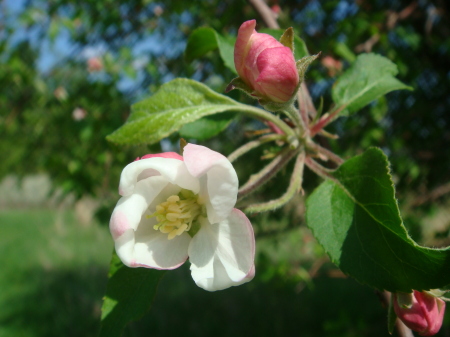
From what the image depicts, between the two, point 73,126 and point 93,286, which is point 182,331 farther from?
point 73,126

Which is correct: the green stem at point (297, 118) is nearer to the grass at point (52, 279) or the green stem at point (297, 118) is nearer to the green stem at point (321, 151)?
the green stem at point (321, 151)

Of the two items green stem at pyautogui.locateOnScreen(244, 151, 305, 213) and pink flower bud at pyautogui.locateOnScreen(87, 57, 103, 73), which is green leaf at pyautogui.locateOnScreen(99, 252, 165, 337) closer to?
green stem at pyautogui.locateOnScreen(244, 151, 305, 213)

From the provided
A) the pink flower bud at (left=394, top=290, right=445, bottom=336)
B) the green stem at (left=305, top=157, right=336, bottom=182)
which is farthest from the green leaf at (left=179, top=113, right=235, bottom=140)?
the pink flower bud at (left=394, top=290, right=445, bottom=336)

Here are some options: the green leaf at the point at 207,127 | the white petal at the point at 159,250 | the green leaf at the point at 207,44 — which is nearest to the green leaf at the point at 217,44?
the green leaf at the point at 207,44

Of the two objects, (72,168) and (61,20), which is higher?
(61,20)

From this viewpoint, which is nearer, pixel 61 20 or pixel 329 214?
pixel 329 214

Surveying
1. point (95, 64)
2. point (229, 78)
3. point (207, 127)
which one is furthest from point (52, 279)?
point (207, 127)

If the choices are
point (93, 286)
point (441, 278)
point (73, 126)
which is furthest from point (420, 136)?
point (93, 286)
